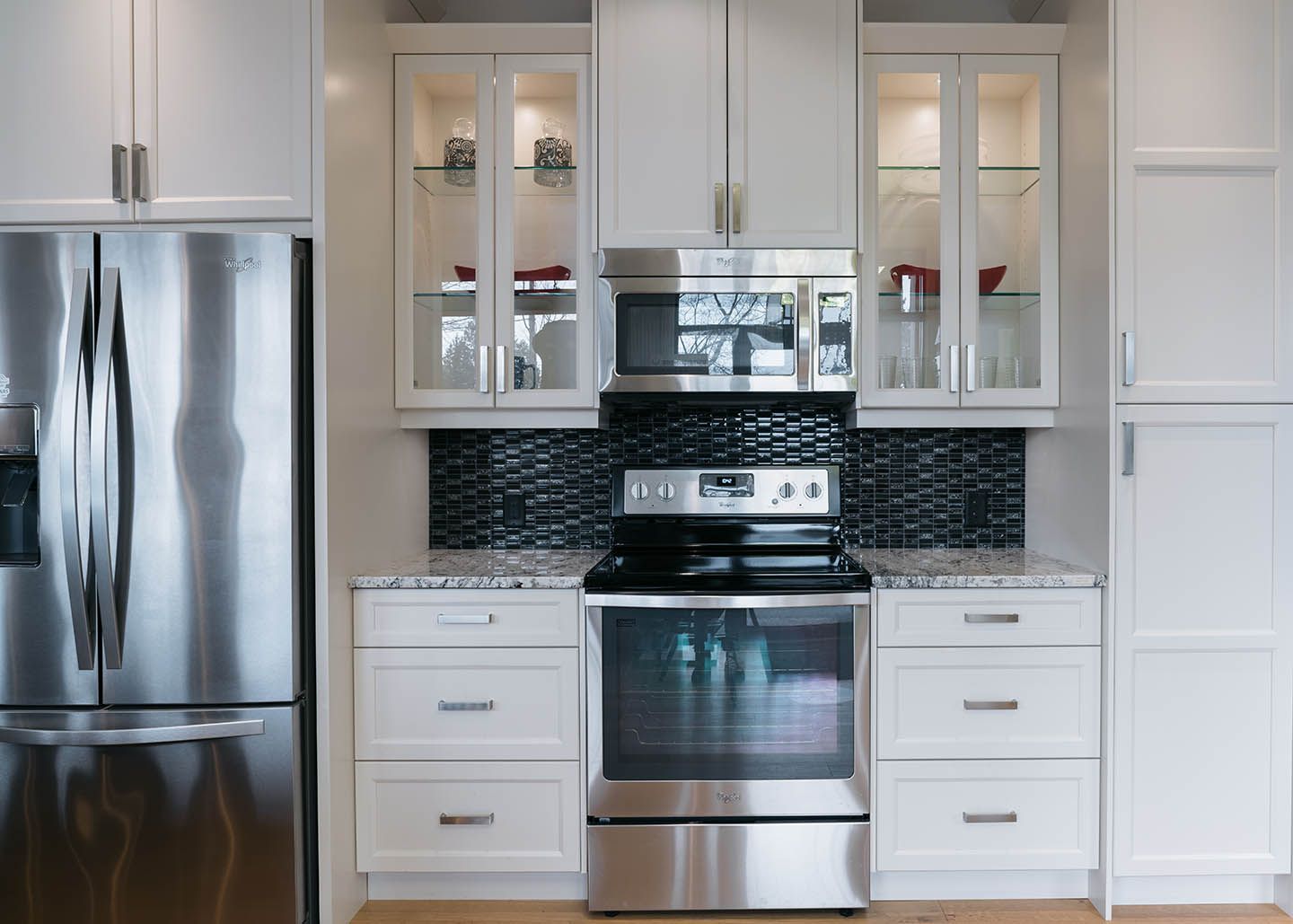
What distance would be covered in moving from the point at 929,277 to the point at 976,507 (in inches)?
30.6

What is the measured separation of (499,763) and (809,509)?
114 centimetres

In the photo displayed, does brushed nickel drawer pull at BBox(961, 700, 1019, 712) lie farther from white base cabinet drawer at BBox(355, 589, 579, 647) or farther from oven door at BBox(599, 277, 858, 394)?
white base cabinet drawer at BBox(355, 589, 579, 647)

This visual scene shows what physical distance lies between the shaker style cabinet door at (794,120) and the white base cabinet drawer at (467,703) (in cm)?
128

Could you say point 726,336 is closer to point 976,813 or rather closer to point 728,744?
point 728,744

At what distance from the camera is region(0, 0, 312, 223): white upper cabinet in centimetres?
187

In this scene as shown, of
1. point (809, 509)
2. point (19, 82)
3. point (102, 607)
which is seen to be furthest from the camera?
point (809, 509)

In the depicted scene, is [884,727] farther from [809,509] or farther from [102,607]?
[102,607]

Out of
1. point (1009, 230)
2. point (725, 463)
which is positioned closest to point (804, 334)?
point (725, 463)

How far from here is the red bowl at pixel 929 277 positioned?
2316 mm

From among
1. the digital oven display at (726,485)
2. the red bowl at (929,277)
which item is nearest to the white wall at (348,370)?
the digital oven display at (726,485)

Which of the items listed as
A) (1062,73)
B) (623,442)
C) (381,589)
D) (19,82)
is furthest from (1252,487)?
(19,82)

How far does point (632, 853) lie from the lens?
2.01 metres

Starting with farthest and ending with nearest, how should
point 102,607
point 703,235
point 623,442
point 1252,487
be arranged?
1. point 623,442
2. point 703,235
3. point 1252,487
4. point 102,607

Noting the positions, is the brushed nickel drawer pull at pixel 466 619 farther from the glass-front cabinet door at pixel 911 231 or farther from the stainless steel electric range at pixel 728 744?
the glass-front cabinet door at pixel 911 231
